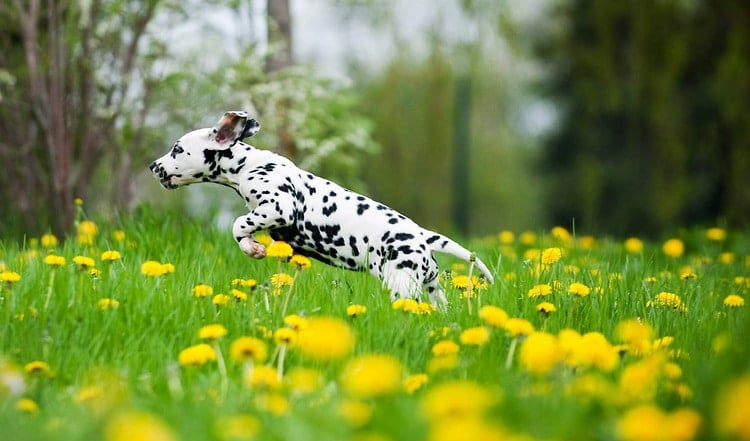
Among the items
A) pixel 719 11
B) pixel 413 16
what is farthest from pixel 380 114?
pixel 719 11

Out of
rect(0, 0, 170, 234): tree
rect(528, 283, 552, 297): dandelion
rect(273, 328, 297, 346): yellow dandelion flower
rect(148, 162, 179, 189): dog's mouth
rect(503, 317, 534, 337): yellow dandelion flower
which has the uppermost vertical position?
rect(0, 0, 170, 234): tree

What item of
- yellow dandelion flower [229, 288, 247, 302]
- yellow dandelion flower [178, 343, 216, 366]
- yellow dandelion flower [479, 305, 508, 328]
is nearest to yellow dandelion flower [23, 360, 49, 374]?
yellow dandelion flower [178, 343, 216, 366]

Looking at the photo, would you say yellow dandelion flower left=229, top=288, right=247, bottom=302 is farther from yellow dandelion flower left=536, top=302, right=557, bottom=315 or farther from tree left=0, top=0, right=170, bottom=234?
tree left=0, top=0, right=170, bottom=234

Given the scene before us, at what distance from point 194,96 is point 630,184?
8271mm

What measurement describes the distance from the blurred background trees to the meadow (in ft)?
10.7

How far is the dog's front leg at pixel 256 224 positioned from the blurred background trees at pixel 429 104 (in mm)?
2805

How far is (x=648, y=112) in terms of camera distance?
577 inches

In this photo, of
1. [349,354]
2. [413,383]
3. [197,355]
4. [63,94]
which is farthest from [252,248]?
[63,94]

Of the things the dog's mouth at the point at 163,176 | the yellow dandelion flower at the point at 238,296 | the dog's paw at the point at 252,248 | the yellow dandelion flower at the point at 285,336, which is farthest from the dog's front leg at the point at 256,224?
the yellow dandelion flower at the point at 285,336

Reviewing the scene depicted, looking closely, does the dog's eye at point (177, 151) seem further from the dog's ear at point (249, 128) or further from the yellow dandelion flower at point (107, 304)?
the yellow dandelion flower at point (107, 304)

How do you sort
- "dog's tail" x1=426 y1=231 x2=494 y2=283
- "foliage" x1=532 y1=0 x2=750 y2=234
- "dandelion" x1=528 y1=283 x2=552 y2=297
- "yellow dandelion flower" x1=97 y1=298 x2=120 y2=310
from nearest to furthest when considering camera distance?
1. "yellow dandelion flower" x1=97 y1=298 x2=120 y2=310
2. "dandelion" x1=528 y1=283 x2=552 y2=297
3. "dog's tail" x1=426 y1=231 x2=494 y2=283
4. "foliage" x1=532 y1=0 x2=750 y2=234

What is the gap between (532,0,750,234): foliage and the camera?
45.9ft

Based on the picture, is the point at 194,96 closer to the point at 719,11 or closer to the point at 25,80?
the point at 25,80

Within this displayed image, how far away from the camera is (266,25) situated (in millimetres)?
10719
